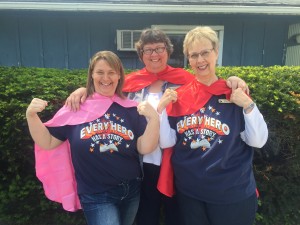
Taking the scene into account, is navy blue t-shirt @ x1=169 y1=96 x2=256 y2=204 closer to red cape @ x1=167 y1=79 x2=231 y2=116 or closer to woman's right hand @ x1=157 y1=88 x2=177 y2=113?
red cape @ x1=167 y1=79 x2=231 y2=116

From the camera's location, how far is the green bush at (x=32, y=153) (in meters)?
2.70

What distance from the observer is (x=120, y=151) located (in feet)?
6.95

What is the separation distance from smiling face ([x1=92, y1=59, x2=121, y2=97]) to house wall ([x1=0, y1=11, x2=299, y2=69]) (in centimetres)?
421

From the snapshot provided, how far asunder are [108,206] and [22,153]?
109 centimetres

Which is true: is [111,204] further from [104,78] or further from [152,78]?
[152,78]

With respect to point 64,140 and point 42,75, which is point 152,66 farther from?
point 42,75

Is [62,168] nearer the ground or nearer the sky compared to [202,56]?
nearer the ground

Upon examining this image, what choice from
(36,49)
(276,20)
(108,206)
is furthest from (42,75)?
(276,20)

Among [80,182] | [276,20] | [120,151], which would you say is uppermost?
[276,20]

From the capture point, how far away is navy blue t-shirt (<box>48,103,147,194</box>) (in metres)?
2.07

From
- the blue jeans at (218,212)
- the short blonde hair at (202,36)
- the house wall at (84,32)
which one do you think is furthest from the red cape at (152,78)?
the house wall at (84,32)

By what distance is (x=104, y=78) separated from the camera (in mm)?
2152

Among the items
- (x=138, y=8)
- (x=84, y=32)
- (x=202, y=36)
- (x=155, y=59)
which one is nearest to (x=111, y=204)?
(x=155, y=59)

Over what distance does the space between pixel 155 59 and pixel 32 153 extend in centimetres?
140
